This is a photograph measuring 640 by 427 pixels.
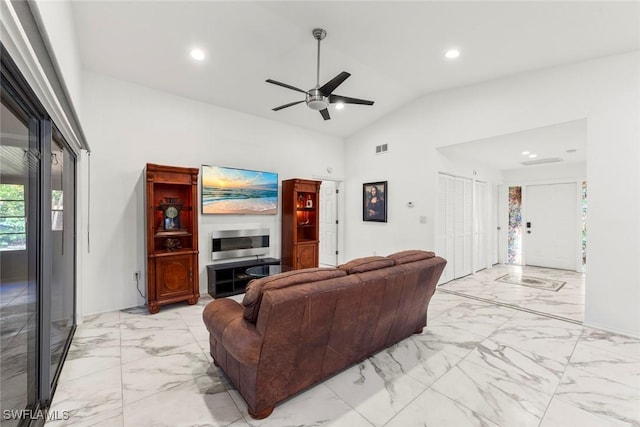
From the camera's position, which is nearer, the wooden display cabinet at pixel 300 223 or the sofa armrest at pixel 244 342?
the sofa armrest at pixel 244 342

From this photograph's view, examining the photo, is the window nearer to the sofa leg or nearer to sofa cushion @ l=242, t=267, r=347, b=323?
sofa cushion @ l=242, t=267, r=347, b=323

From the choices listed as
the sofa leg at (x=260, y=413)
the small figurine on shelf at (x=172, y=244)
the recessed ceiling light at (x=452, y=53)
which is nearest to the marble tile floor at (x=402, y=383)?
the sofa leg at (x=260, y=413)

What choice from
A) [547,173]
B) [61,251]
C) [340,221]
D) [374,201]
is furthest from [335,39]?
[547,173]

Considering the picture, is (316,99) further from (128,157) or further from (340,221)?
(340,221)

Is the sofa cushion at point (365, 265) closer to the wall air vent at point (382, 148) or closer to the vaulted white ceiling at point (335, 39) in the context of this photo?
the vaulted white ceiling at point (335, 39)

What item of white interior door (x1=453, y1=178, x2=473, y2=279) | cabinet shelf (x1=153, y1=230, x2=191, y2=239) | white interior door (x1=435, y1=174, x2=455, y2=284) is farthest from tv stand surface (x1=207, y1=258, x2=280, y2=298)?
white interior door (x1=453, y1=178, x2=473, y2=279)

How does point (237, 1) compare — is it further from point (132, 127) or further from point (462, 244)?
point (462, 244)

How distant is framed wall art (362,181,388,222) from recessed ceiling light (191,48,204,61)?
141 inches

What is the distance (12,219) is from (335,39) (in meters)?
3.27

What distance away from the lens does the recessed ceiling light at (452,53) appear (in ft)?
11.2

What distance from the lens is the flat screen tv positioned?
432 cm

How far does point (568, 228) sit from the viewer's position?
239 inches

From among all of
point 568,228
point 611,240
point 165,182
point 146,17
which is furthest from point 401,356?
point 568,228

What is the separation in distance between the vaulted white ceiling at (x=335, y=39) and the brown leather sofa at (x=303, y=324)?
2528 mm
